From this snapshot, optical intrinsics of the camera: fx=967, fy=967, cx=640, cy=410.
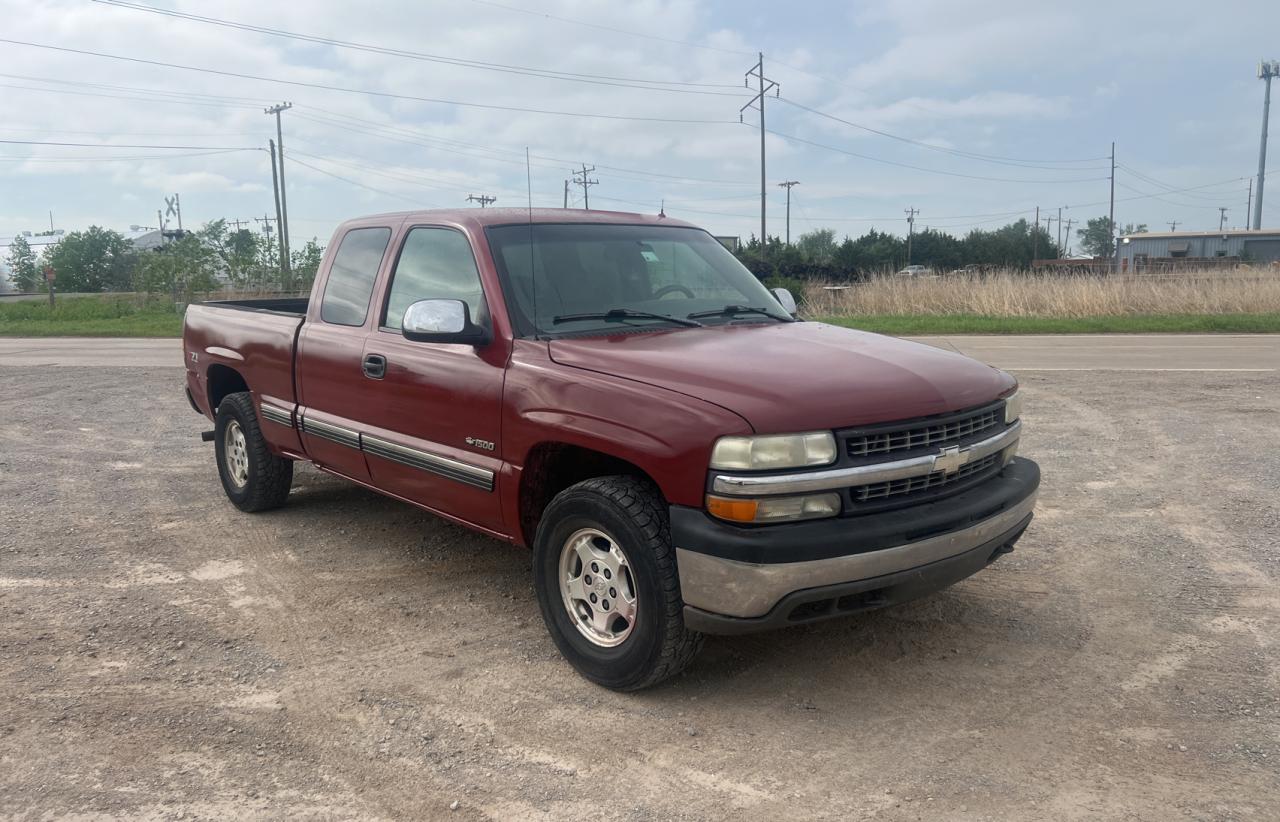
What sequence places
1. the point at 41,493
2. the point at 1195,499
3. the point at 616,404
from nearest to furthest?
the point at 616,404 → the point at 1195,499 → the point at 41,493

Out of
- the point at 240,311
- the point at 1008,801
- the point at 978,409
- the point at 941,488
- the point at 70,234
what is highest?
the point at 70,234

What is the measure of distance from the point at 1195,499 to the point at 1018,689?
3.36 metres

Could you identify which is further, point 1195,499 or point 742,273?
point 1195,499

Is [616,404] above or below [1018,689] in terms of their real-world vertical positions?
above

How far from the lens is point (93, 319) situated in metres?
29.8

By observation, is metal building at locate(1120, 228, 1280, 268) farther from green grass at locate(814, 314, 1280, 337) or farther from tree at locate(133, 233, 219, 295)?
tree at locate(133, 233, 219, 295)

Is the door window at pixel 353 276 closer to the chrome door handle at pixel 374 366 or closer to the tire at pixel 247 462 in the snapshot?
the chrome door handle at pixel 374 366

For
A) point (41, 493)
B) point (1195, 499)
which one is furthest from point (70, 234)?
point (1195, 499)

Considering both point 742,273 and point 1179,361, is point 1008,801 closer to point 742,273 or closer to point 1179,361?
point 742,273

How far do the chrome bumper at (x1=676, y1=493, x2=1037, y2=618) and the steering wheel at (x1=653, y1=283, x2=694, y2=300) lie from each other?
5.32ft

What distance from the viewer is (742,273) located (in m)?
5.20

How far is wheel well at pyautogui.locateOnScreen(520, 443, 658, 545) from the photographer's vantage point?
12.9ft

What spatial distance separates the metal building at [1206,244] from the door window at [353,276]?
190 feet

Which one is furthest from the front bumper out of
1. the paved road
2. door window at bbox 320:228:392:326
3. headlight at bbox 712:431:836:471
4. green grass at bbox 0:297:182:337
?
green grass at bbox 0:297:182:337
